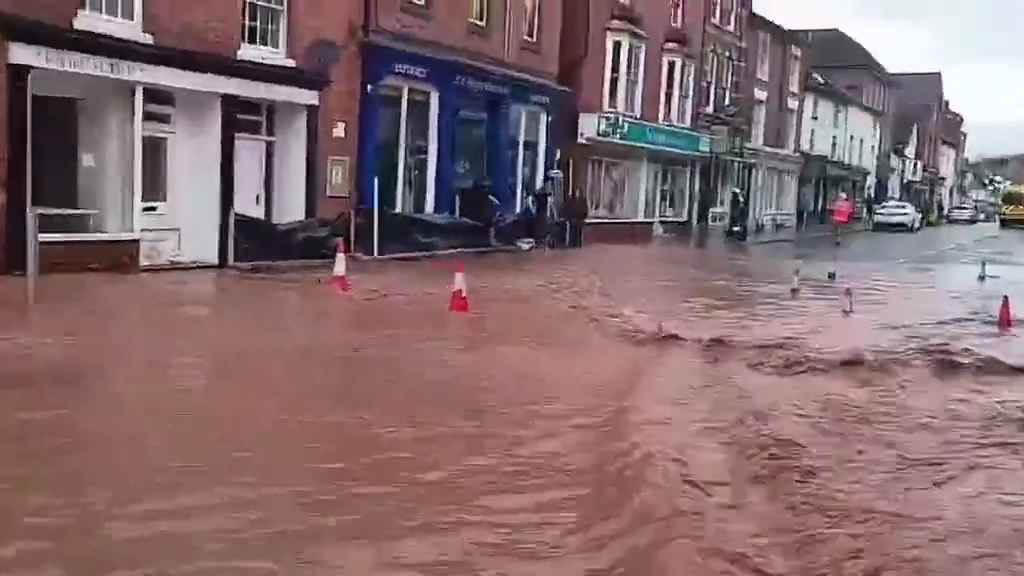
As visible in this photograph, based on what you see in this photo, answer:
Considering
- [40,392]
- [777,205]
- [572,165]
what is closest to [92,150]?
[40,392]

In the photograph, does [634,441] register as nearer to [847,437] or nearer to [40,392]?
[847,437]

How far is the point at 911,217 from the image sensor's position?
61.6 metres

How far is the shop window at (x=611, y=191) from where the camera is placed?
38031 mm

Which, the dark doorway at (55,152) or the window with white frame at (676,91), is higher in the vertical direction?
the window with white frame at (676,91)

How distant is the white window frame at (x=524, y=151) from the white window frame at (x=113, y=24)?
14400mm

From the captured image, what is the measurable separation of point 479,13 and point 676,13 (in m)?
15.9

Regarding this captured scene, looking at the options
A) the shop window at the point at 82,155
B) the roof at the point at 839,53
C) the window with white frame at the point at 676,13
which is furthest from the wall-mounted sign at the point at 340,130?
the roof at the point at 839,53

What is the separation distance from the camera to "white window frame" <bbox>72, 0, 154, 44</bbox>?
17.0m

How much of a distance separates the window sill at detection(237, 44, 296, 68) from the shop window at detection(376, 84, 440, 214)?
3353 mm

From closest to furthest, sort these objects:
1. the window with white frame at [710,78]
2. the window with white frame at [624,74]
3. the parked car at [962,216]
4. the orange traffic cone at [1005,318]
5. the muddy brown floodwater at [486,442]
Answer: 1. the muddy brown floodwater at [486,442]
2. the orange traffic cone at [1005,318]
3. the window with white frame at [624,74]
4. the window with white frame at [710,78]
5. the parked car at [962,216]

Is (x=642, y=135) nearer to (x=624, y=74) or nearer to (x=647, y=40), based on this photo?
(x=624, y=74)

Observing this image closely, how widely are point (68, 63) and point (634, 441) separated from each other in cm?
1109

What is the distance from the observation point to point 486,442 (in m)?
8.30

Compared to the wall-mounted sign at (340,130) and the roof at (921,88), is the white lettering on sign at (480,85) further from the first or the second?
the roof at (921,88)
